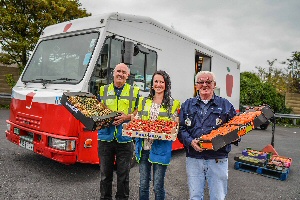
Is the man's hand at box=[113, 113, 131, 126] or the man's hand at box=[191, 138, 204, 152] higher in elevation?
the man's hand at box=[113, 113, 131, 126]

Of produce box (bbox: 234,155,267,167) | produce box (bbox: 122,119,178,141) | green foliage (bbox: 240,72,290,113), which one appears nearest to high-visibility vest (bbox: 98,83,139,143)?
produce box (bbox: 122,119,178,141)

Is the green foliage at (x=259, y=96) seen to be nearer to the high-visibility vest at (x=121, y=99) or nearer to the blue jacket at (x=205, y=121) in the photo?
the high-visibility vest at (x=121, y=99)

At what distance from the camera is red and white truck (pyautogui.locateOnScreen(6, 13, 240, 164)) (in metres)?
4.15

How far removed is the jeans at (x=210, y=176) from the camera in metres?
2.67

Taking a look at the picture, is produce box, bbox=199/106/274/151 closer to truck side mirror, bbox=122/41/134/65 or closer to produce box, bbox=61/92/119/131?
produce box, bbox=61/92/119/131

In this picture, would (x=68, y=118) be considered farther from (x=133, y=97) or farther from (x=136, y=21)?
(x=136, y=21)

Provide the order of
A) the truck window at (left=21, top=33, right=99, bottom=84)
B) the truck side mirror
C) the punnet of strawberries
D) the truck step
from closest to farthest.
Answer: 1. the punnet of strawberries
2. the truck side mirror
3. the truck window at (left=21, top=33, right=99, bottom=84)
4. the truck step

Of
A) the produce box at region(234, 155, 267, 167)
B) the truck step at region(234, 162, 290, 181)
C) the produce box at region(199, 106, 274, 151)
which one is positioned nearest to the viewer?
the produce box at region(199, 106, 274, 151)

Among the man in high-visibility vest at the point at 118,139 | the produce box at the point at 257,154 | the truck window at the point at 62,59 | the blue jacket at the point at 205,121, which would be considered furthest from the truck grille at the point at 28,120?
the produce box at the point at 257,154

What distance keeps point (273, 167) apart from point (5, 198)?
5.03 m

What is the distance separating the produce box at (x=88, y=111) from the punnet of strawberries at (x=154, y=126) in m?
0.33

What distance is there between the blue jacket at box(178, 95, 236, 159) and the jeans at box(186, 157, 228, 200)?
0.22ft

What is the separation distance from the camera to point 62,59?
489 centimetres

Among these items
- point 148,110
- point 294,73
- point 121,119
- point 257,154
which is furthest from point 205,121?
point 294,73
